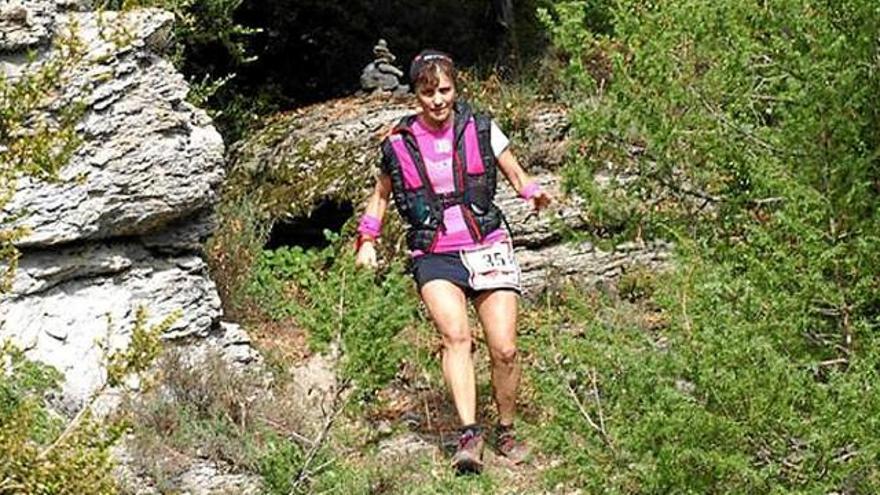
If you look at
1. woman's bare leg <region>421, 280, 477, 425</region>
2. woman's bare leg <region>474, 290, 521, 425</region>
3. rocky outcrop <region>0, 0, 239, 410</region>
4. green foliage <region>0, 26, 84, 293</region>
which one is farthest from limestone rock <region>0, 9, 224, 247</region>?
green foliage <region>0, 26, 84, 293</region>

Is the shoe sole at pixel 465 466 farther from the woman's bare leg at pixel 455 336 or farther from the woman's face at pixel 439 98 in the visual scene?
the woman's face at pixel 439 98

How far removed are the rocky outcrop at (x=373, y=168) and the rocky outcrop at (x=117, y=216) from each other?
215 cm

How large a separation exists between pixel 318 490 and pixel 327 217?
4.38 meters

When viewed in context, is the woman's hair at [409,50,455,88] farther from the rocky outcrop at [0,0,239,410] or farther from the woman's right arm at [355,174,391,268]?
the rocky outcrop at [0,0,239,410]

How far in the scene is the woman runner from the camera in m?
6.30

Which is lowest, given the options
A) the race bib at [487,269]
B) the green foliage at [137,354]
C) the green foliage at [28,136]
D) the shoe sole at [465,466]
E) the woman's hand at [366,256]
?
the shoe sole at [465,466]

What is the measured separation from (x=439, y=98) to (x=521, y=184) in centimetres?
50

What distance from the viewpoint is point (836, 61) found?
15.0 ft

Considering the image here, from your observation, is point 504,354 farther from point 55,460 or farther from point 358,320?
point 55,460

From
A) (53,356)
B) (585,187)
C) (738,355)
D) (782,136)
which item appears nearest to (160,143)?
(53,356)

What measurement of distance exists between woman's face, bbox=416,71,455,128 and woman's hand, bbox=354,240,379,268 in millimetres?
594

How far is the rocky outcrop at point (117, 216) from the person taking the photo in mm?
6758

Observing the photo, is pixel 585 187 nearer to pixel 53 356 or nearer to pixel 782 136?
pixel 782 136

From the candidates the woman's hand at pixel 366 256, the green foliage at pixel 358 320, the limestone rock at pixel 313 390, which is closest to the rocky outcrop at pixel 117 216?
the limestone rock at pixel 313 390
